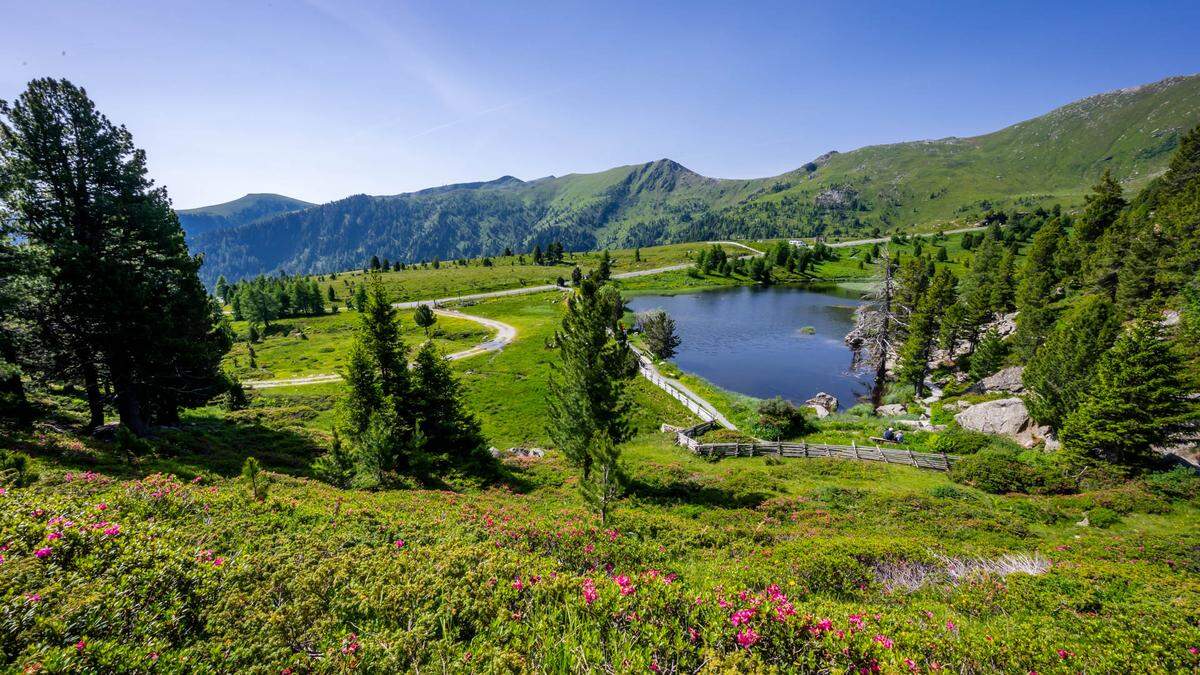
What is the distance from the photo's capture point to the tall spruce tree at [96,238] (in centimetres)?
1838

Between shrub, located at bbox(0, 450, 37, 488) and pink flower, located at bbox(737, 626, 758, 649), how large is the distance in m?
18.0

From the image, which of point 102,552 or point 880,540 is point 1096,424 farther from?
point 102,552

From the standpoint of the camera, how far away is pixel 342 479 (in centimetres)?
2150

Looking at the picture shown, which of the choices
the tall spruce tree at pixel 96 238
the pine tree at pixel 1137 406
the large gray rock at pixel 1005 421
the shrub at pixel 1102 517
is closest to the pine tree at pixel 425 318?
the tall spruce tree at pixel 96 238

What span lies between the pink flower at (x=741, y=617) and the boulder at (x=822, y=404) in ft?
137

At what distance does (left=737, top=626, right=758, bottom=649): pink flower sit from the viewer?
710 cm

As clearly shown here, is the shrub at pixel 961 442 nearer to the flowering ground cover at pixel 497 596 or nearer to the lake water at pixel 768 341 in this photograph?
the flowering ground cover at pixel 497 596

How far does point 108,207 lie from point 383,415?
1580cm

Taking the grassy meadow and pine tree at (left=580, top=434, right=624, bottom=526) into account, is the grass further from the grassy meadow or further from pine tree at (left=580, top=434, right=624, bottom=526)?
the grassy meadow

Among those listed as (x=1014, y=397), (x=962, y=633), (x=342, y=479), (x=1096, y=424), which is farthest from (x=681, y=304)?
(x=962, y=633)

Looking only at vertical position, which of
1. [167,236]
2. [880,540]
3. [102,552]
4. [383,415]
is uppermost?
[167,236]

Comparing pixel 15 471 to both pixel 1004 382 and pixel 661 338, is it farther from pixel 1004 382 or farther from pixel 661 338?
pixel 1004 382

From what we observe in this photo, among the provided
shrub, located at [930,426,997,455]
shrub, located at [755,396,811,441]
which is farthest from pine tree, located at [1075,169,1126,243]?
shrub, located at [755,396,811,441]

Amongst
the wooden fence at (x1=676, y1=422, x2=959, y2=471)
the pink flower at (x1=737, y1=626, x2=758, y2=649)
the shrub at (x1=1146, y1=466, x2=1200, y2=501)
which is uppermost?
the pink flower at (x1=737, y1=626, x2=758, y2=649)
